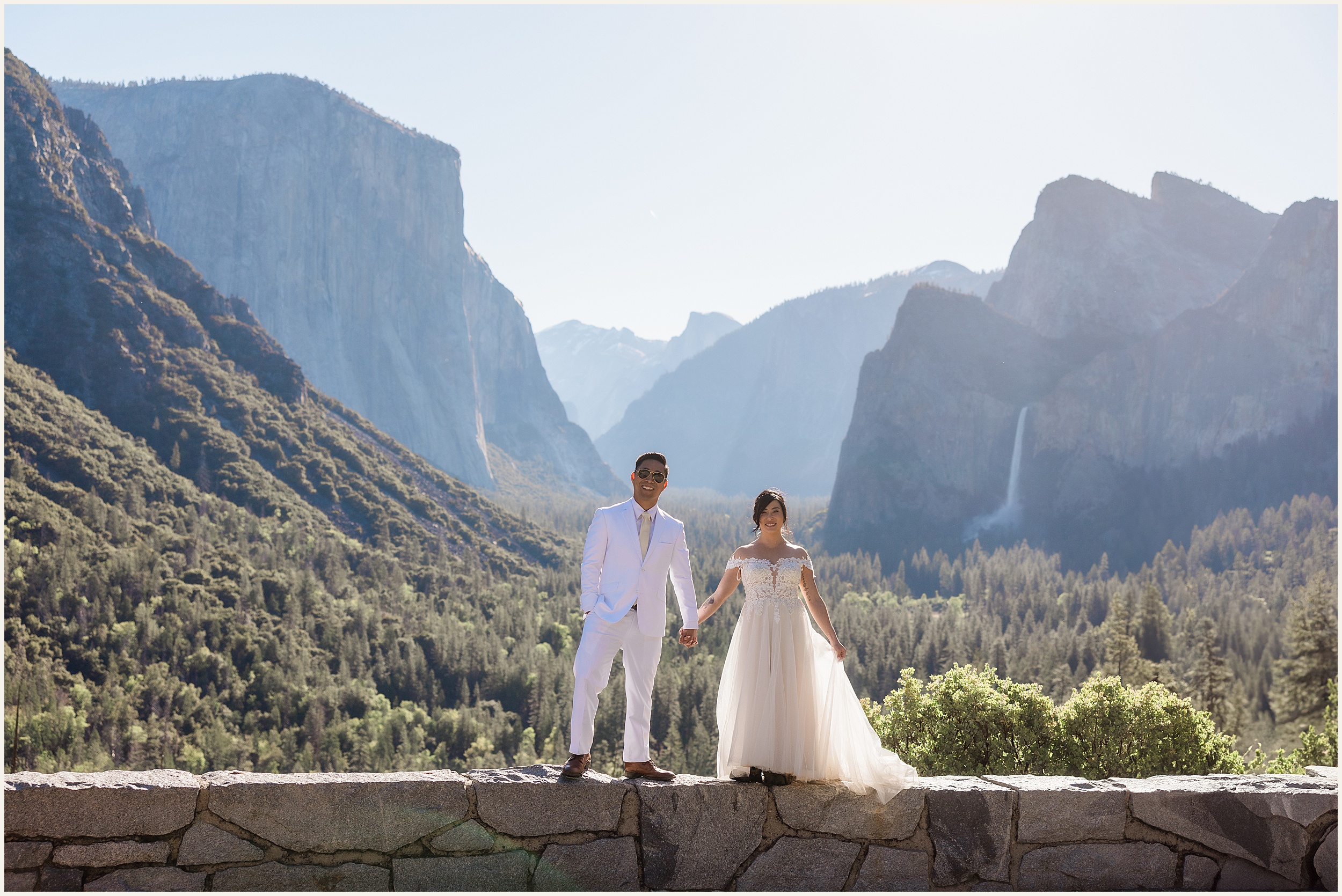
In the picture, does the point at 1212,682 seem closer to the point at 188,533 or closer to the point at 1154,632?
the point at 1154,632

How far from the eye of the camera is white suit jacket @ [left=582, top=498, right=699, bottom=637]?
6730 millimetres

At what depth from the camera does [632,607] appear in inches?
267

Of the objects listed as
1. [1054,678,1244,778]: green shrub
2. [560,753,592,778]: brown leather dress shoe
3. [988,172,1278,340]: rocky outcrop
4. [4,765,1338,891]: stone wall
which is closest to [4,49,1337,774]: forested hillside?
[1054,678,1244,778]: green shrub

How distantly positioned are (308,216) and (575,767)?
187455mm

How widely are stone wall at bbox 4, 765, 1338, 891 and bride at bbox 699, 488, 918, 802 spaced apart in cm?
18

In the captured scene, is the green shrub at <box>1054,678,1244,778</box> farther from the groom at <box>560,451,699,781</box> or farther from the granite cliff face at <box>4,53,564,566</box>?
the granite cliff face at <box>4,53,564,566</box>

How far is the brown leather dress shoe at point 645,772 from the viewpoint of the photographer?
6.58 meters

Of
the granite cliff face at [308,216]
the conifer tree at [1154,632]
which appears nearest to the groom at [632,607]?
the conifer tree at [1154,632]

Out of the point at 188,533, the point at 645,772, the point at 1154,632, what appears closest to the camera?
the point at 645,772

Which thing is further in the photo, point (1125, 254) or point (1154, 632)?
point (1125, 254)

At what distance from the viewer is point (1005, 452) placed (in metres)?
159

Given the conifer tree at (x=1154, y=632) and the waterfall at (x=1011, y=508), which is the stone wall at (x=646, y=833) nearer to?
the conifer tree at (x=1154, y=632)

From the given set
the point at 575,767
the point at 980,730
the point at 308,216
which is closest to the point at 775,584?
the point at 575,767

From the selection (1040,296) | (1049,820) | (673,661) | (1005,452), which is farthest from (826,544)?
(1049,820)
